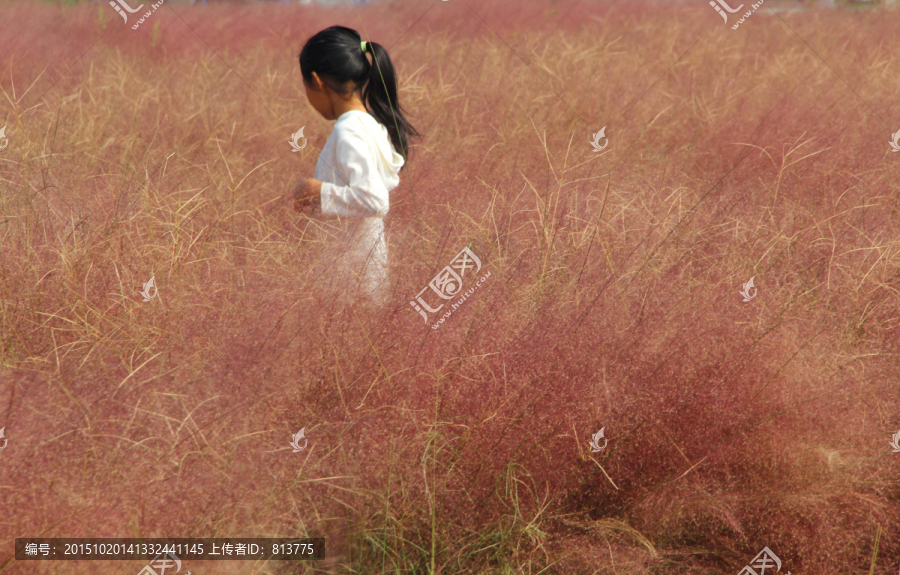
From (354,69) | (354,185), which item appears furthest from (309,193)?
(354,69)

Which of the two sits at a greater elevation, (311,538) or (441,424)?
(441,424)

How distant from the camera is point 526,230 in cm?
230

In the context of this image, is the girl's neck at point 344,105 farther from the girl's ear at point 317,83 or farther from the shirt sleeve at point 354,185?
the shirt sleeve at point 354,185

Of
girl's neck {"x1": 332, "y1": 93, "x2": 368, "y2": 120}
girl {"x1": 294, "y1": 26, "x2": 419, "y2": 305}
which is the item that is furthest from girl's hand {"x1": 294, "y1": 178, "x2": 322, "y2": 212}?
girl's neck {"x1": 332, "y1": 93, "x2": 368, "y2": 120}

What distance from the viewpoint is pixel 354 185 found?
213cm

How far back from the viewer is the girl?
2117mm

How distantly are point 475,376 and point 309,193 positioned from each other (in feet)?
3.10

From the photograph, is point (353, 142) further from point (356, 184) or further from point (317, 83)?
point (317, 83)

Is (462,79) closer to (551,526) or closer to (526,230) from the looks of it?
(526,230)

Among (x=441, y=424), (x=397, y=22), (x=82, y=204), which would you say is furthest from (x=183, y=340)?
(x=397, y=22)

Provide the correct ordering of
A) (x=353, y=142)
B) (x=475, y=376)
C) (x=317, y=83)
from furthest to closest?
1. (x=317, y=83)
2. (x=353, y=142)
3. (x=475, y=376)

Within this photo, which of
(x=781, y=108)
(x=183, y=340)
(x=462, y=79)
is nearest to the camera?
(x=183, y=340)

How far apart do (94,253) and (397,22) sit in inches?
220

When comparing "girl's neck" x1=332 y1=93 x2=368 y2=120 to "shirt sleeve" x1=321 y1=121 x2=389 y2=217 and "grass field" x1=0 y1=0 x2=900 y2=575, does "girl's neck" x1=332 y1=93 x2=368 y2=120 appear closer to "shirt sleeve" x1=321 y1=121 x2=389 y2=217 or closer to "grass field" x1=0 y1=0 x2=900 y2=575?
"shirt sleeve" x1=321 y1=121 x2=389 y2=217
